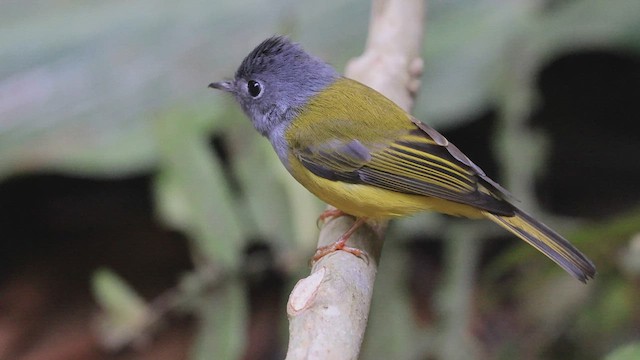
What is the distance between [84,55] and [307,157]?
1.74m

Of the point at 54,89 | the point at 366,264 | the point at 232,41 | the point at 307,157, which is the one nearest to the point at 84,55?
the point at 54,89

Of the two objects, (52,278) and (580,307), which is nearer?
(580,307)

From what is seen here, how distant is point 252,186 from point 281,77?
1.66 ft

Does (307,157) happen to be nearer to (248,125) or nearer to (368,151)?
(368,151)

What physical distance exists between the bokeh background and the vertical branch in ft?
1.65

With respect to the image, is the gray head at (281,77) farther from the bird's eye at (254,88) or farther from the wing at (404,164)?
the wing at (404,164)

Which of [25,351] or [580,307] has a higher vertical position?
[580,307]

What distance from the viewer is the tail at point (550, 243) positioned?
2.35 m

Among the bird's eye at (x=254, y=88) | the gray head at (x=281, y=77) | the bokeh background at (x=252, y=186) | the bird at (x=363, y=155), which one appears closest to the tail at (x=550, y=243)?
the bird at (x=363, y=155)

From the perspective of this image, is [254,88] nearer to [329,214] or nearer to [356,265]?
[329,214]

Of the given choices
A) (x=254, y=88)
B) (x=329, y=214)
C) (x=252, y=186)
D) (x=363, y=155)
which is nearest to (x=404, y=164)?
(x=363, y=155)

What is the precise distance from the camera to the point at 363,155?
102 inches

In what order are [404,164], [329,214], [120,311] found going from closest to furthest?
[404,164] < [329,214] < [120,311]

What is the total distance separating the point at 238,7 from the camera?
4.16 meters
